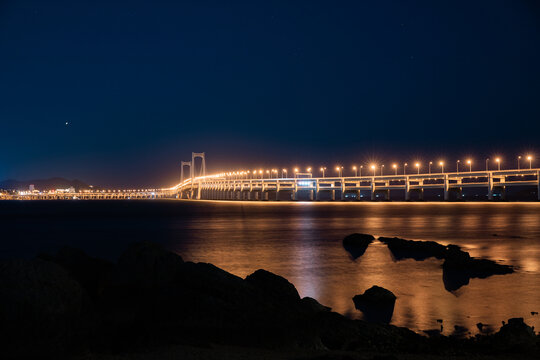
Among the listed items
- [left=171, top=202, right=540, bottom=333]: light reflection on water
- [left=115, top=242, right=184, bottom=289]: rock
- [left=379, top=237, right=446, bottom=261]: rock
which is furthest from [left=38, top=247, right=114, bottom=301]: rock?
[left=379, top=237, right=446, bottom=261]: rock

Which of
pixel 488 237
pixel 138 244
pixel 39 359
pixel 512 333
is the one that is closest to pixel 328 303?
pixel 512 333

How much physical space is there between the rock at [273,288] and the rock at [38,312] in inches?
108

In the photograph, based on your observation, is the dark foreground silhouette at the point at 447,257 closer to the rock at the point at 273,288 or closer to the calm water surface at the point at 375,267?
the calm water surface at the point at 375,267

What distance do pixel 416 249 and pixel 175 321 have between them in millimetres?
17975

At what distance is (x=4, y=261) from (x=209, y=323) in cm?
269

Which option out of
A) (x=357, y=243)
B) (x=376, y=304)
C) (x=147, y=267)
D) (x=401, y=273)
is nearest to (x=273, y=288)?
(x=147, y=267)

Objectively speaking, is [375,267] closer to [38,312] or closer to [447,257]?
[447,257]

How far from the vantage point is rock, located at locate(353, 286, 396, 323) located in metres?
10.4

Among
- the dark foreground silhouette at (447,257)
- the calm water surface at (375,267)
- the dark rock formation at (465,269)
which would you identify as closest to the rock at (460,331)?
the calm water surface at (375,267)

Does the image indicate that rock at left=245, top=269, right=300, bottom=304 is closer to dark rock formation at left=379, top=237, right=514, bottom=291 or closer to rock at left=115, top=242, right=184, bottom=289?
rock at left=115, top=242, right=184, bottom=289

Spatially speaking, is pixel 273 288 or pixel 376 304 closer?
pixel 273 288

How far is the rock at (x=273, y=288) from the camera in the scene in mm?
7475

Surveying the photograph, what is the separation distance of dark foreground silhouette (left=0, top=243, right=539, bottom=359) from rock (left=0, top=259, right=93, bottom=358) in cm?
1

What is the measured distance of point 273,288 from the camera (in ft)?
25.6
